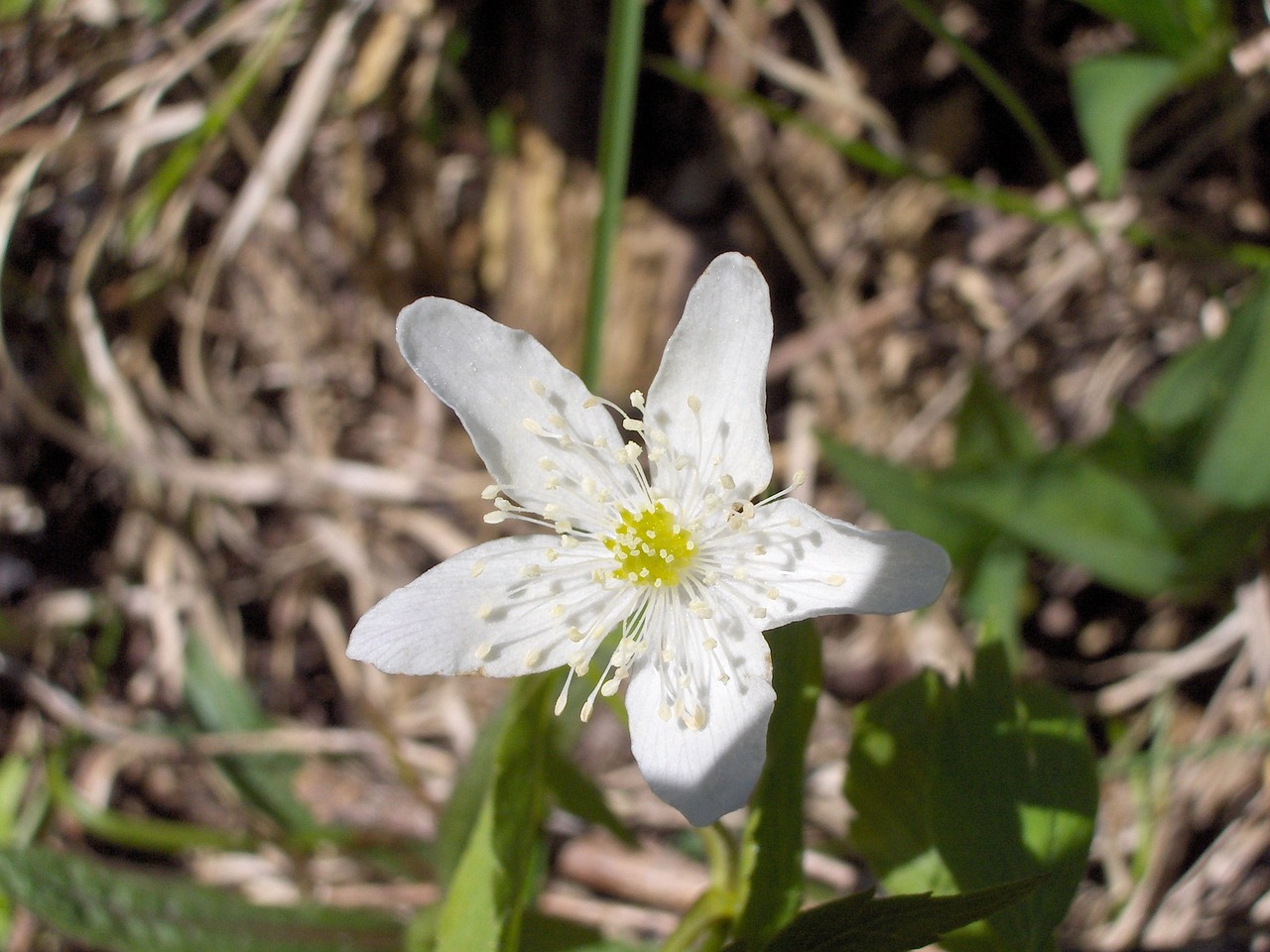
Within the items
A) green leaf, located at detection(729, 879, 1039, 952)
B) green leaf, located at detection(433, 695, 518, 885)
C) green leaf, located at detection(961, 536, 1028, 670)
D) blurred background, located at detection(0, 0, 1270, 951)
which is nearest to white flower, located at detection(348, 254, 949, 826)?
green leaf, located at detection(729, 879, 1039, 952)

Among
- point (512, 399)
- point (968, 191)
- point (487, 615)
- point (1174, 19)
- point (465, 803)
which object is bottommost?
point (465, 803)

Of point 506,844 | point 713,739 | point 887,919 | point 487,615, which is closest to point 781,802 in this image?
point 713,739

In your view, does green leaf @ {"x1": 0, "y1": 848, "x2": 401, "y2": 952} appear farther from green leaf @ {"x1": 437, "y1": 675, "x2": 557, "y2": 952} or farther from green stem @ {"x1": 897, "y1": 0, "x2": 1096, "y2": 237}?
green stem @ {"x1": 897, "y1": 0, "x2": 1096, "y2": 237}

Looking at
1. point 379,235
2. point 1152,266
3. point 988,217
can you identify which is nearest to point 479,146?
point 379,235

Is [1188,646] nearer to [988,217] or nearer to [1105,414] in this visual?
[1105,414]

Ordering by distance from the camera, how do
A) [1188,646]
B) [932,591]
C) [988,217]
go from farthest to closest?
[988,217]
[1188,646]
[932,591]

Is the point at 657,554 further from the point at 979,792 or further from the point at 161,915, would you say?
the point at 161,915
